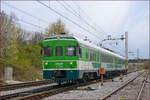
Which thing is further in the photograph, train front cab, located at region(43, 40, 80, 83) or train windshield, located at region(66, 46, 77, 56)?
train windshield, located at region(66, 46, 77, 56)

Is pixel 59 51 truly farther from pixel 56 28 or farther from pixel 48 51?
pixel 56 28

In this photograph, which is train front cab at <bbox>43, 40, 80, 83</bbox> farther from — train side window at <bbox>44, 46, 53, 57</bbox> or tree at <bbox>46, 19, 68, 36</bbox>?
tree at <bbox>46, 19, 68, 36</bbox>

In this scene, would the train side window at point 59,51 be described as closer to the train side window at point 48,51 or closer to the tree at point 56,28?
the train side window at point 48,51

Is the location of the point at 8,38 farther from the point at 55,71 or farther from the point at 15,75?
the point at 55,71

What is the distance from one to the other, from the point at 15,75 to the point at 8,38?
515cm

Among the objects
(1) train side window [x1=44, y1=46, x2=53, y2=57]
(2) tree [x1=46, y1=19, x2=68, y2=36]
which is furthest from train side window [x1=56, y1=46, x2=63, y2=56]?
(2) tree [x1=46, y1=19, x2=68, y2=36]

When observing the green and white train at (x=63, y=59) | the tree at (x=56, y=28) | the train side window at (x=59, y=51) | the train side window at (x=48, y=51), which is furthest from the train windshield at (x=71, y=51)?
the tree at (x=56, y=28)

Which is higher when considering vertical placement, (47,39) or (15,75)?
(47,39)

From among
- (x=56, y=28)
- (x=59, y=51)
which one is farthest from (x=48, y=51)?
(x=56, y=28)

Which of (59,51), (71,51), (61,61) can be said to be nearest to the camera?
(61,61)

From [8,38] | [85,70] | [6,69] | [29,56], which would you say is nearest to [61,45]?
[85,70]

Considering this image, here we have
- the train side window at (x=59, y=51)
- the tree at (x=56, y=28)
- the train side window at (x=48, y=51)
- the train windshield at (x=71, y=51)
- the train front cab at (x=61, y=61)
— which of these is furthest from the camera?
the tree at (x=56, y=28)

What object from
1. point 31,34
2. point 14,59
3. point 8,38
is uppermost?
point 31,34

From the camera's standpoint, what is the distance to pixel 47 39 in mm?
15453
